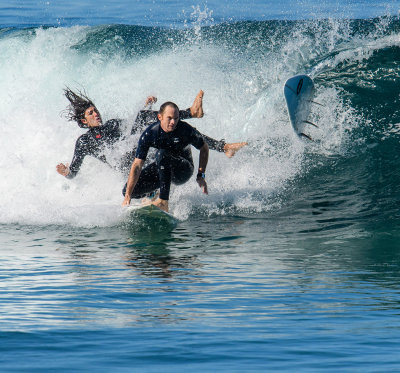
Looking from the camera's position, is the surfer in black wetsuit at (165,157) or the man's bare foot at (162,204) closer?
the surfer in black wetsuit at (165,157)

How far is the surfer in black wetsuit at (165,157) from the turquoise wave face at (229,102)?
523 mm

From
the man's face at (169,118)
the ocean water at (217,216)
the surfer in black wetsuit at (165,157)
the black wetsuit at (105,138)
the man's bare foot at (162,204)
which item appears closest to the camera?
the ocean water at (217,216)

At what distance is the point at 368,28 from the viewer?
15.3 meters

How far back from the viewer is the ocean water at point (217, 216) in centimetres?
390

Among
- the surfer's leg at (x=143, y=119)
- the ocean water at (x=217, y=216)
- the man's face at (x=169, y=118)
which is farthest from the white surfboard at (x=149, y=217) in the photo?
the surfer's leg at (x=143, y=119)

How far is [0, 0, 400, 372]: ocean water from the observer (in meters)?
3.90

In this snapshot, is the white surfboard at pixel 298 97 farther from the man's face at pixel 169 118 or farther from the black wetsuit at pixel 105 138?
the man's face at pixel 169 118

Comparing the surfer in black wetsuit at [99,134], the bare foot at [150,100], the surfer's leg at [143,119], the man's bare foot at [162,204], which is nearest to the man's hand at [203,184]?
the man's bare foot at [162,204]

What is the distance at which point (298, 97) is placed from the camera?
9.59 m

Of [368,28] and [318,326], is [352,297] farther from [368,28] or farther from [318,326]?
[368,28]

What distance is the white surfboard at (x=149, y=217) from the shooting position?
805 cm

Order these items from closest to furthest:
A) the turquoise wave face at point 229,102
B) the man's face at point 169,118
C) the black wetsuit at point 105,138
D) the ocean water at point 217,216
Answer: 1. the ocean water at point 217,216
2. the man's face at point 169,118
3. the black wetsuit at point 105,138
4. the turquoise wave face at point 229,102

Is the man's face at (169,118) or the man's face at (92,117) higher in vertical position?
the man's face at (92,117)

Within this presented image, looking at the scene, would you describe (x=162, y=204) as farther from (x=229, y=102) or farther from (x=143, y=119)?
(x=229, y=102)
